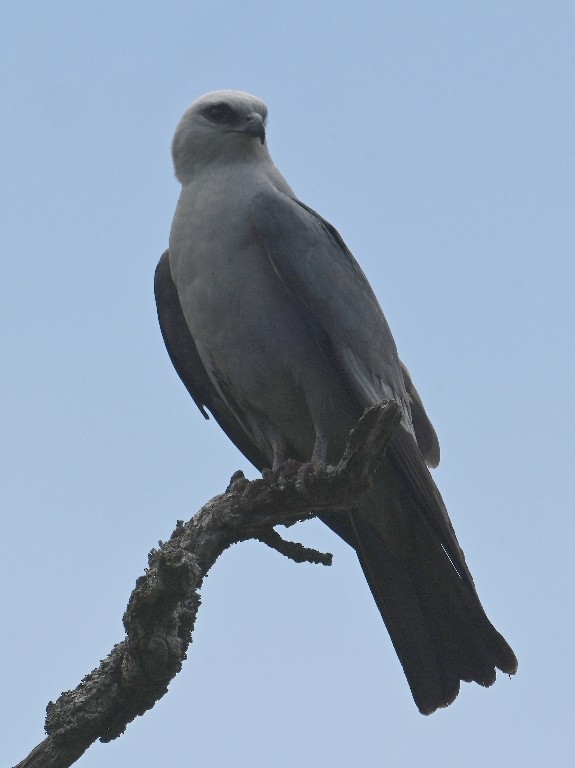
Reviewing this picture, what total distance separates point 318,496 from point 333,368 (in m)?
1.16

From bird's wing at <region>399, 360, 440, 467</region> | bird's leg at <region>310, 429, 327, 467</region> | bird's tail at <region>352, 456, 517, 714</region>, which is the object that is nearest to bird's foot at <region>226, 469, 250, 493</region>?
bird's leg at <region>310, 429, 327, 467</region>

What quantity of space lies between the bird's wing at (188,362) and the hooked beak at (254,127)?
908 millimetres

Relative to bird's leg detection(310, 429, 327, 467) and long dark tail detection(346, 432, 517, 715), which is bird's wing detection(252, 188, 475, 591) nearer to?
long dark tail detection(346, 432, 517, 715)

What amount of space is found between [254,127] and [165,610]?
3.46 m

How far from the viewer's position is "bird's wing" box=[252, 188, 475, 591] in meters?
5.93

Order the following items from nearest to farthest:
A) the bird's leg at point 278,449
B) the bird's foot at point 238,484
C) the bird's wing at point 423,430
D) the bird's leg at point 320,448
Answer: the bird's foot at point 238,484, the bird's leg at point 320,448, the bird's leg at point 278,449, the bird's wing at point 423,430

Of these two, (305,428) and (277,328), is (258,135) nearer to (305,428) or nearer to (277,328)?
(277,328)

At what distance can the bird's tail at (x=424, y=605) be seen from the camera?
19.9 feet

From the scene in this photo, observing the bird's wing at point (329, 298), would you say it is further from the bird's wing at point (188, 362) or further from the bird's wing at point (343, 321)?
the bird's wing at point (188, 362)

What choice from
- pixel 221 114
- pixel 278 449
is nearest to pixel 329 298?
pixel 278 449

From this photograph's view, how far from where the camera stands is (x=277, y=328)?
20.6 feet

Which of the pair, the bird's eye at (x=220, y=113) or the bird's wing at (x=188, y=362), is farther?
the bird's eye at (x=220, y=113)

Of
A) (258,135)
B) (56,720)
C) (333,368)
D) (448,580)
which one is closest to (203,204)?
(258,135)

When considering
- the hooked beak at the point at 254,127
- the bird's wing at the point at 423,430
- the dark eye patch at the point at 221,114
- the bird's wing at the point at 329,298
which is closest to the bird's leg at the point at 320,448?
the bird's wing at the point at 329,298
